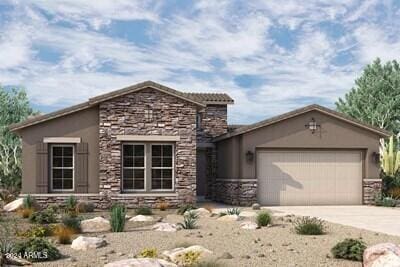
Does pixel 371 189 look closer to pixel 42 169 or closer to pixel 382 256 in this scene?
pixel 42 169

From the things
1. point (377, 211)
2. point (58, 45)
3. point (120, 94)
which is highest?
point (58, 45)

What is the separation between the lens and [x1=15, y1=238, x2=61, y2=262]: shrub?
28.9 ft

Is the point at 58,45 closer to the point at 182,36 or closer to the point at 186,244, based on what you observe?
the point at 182,36

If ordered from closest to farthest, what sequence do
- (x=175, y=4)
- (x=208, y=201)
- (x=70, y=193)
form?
(x=175, y=4) < (x=70, y=193) < (x=208, y=201)

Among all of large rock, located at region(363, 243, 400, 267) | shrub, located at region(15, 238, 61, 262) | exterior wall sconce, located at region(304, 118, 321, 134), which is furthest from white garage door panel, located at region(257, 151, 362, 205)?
shrub, located at region(15, 238, 61, 262)

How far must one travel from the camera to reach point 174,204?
2014 centimetres

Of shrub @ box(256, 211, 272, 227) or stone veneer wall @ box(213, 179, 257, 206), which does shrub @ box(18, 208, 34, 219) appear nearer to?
shrub @ box(256, 211, 272, 227)

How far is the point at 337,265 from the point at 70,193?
520 inches

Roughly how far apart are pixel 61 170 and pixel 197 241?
34.3ft

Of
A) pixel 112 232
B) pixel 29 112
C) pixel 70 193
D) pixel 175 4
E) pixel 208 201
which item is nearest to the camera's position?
pixel 112 232

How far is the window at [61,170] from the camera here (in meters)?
20.0

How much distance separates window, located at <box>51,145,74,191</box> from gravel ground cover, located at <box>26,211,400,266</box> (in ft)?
22.5

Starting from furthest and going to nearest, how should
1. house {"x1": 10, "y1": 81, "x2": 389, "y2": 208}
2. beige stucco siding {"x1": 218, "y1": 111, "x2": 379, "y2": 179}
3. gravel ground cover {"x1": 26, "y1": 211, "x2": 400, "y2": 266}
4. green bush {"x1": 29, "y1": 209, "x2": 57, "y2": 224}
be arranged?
beige stucco siding {"x1": 218, "y1": 111, "x2": 379, "y2": 179} < house {"x1": 10, "y1": 81, "x2": 389, "y2": 208} < green bush {"x1": 29, "y1": 209, "x2": 57, "y2": 224} < gravel ground cover {"x1": 26, "y1": 211, "x2": 400, "y2": 266}

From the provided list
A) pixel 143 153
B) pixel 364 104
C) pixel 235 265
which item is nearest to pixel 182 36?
pixel 143 153
